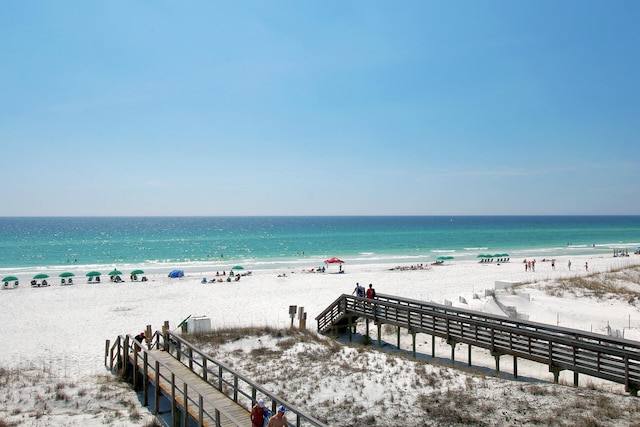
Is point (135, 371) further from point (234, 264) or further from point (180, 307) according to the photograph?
point (234, 264)

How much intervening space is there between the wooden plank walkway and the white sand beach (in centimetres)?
92

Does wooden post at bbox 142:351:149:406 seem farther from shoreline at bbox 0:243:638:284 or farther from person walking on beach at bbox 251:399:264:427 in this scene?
shoreline at bbox 0:243:638:284

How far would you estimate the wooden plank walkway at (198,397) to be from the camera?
8.50 metres

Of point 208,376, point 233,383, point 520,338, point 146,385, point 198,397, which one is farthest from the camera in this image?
point 520,338

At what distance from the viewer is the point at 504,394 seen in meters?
10.1

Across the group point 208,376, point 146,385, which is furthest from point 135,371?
point 208,376

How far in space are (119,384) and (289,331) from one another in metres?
6.18

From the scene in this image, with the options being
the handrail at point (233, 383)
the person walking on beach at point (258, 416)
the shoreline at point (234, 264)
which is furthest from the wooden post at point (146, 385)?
the shoreline at point (234, 264)

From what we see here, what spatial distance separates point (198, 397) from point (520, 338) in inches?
386

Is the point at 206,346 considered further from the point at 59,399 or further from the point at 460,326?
the point at 460,326

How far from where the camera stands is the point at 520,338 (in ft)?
45.1

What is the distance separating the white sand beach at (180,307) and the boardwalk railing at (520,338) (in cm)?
97

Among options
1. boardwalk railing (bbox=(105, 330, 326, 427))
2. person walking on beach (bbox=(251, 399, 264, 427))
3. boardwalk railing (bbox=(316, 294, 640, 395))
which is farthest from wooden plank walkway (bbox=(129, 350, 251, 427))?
boardwalk railing (bbox=(316, 294, 640, 395))

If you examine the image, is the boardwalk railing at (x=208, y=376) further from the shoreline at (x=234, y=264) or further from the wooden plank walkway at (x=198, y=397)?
the shoreline at (x=234, y=264)
